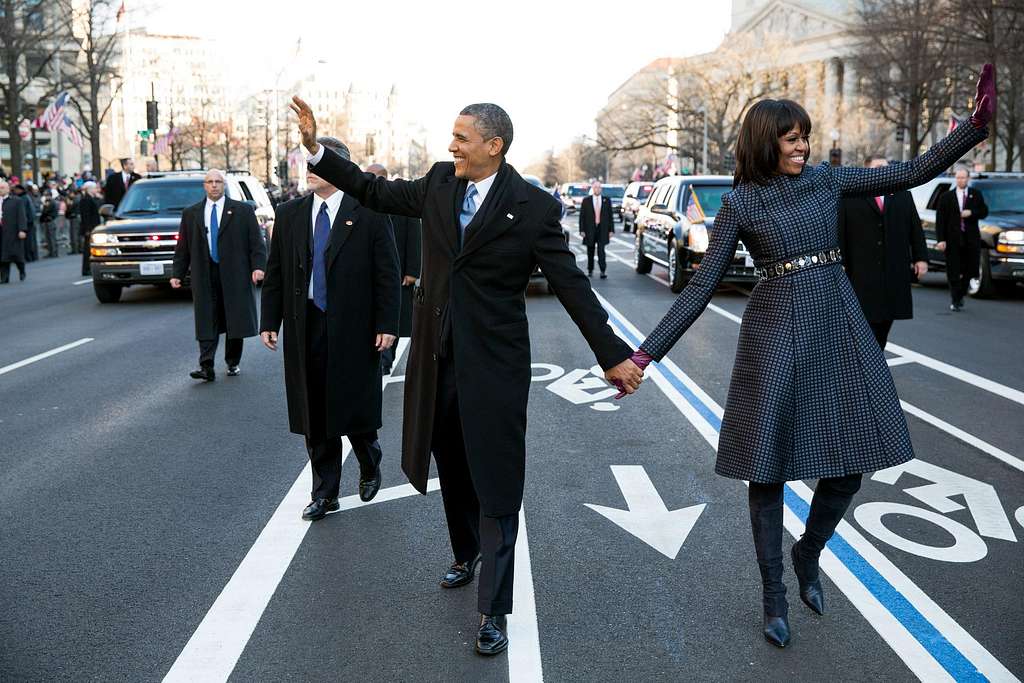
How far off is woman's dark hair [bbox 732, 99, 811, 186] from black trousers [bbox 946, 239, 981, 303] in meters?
12.7

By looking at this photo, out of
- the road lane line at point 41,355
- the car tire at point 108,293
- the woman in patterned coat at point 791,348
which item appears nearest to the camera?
the woman in patterned coat at point 791,348

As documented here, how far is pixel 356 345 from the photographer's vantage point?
5789 mm

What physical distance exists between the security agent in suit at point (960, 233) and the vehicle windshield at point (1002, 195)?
220cm

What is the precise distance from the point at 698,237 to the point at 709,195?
183 centimetres

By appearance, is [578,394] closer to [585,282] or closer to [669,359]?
[669,359]

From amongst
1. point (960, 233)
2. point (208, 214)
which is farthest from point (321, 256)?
point (960, 233)

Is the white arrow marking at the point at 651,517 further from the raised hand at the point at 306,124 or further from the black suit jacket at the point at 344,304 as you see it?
the raised hand at the point at 306,124

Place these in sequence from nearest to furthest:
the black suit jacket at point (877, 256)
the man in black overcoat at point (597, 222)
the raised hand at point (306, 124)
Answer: the raised hand at point (306, 124)
the black suit jacket at point (877, 256)
the man in black overcoat at point (597, 222)

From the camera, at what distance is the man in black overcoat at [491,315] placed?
420 centimetres

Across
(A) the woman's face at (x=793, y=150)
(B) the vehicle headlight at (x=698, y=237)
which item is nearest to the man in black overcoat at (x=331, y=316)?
(A) the woman's face at (x=793, y=150)

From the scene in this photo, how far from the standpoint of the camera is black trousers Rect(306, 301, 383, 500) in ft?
19.0

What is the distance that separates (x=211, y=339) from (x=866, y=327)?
7275 mm

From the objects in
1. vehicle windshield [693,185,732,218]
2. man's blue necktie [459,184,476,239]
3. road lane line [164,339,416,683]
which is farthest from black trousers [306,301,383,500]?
vehicle windshield [693,185,732,218]

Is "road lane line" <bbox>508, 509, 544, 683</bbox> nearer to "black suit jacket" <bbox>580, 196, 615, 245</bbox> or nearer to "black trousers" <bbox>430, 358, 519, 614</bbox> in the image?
"black trousers" <bbox>430, 358, 519, 614</bbox>
